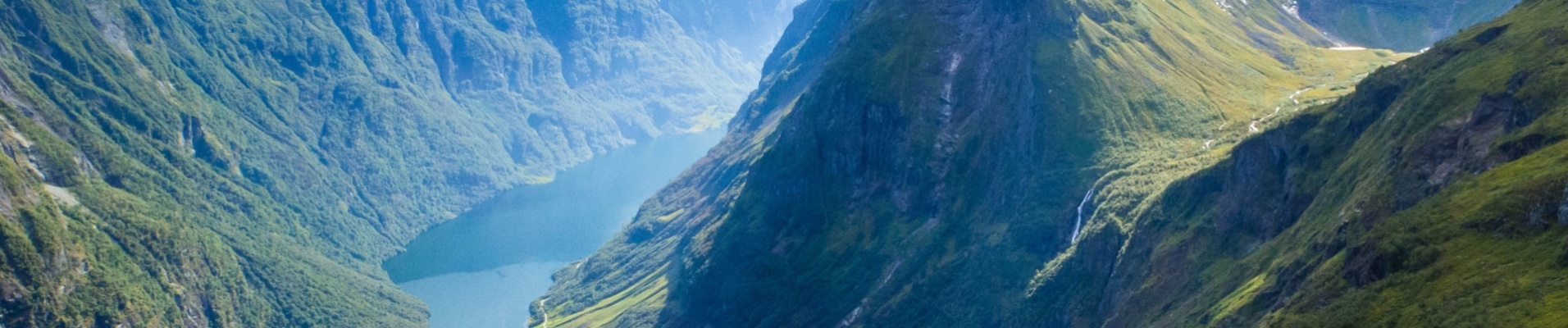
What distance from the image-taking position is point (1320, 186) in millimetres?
141000

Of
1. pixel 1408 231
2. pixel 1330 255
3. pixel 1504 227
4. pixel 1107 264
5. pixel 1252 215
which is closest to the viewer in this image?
pixel 1504 227

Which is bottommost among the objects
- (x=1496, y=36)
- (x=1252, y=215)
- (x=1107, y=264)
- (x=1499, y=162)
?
(x=1107, y=264)

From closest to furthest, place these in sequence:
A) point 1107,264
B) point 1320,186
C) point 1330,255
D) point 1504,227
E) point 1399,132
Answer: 1. point 1504,227
2. point 1330,255
3. point 1399,132
4. point 1320,186
5. point 1107,264

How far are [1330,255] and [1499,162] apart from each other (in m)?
16.5

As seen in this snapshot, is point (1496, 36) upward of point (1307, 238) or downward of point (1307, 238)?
upward

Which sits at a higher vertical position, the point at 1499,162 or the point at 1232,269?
the point at 1499,162

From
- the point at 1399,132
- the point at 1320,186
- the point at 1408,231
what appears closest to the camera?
the point at 1408,231

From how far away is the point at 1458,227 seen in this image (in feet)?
328

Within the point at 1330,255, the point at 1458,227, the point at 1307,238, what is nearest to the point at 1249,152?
the point at 1307,238

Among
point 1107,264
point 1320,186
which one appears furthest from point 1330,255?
point 1107,264

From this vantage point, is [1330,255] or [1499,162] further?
[1330,255]

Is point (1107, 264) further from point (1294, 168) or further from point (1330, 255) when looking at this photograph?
point (1330, 255)

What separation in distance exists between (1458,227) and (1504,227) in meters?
4.68

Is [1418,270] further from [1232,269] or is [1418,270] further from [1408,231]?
[1232,269]
